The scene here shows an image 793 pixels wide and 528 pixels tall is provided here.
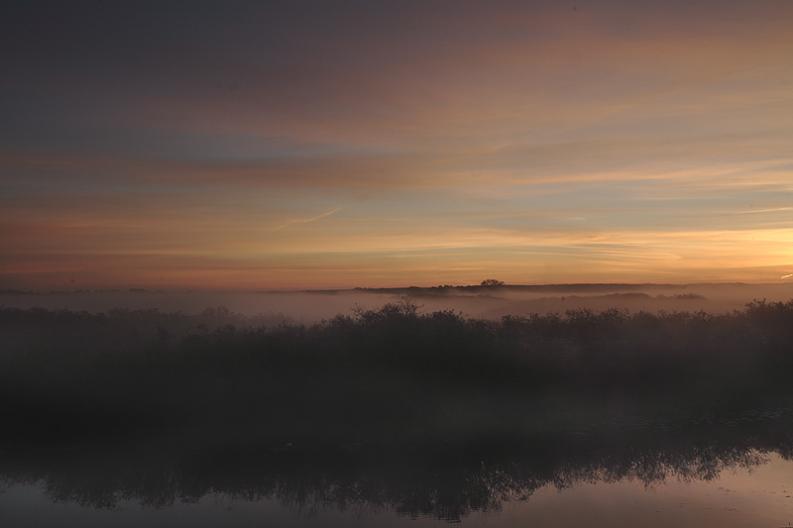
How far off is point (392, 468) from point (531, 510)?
10.1ft

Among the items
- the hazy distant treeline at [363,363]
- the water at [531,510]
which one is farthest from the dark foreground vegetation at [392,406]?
the water at [531,510]

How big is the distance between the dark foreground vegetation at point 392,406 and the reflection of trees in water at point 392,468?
55 mm

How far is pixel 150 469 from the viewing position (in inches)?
521

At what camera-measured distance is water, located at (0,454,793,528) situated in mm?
10562

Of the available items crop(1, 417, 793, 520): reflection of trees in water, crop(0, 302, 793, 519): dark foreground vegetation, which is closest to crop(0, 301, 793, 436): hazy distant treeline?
crop(0, 302, 793, 519): dark foreground vegetation

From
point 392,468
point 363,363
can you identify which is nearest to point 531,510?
point 392,468

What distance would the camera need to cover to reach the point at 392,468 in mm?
13398

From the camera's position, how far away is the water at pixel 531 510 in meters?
10.6

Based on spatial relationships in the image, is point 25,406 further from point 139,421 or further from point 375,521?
point 375,521

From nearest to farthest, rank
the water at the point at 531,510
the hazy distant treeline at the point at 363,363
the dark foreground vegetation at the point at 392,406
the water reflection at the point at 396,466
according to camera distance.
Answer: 1. the water at the point at 531,510
2. the water reflection at the point at 396,466
3. the dark foreground vegetation at the point at 392,406
4. the hazy distant treeline at the point at 363,363

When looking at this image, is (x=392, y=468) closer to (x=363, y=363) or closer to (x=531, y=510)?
(x=531, y=510)

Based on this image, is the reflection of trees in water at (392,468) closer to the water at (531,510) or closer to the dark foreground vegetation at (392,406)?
the dark foreground vegetation at (392,406)

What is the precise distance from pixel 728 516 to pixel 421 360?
10092mm

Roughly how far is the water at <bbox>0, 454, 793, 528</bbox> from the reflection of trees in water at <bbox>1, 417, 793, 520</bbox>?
0.89 ft
